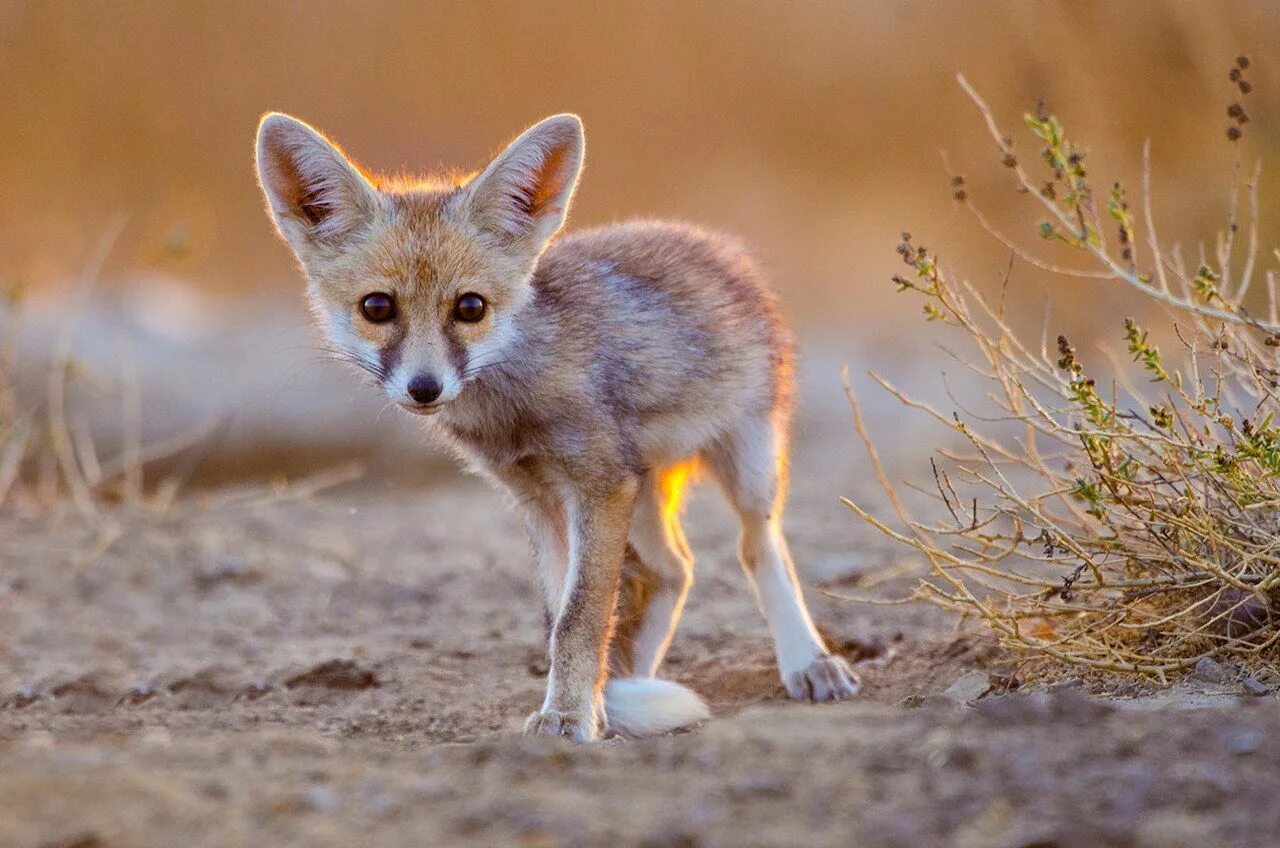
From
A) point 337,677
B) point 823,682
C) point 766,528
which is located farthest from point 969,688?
point 337,677

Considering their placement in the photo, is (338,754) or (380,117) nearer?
(338,754)

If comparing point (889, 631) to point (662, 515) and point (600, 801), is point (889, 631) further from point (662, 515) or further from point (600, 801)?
point (600, 801)

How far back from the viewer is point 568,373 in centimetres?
423

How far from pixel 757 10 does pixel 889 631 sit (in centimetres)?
1043

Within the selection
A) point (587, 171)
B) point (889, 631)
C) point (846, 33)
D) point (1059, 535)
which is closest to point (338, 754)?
point (1059, 535)

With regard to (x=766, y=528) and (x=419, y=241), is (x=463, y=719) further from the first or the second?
(x=419, y=241)

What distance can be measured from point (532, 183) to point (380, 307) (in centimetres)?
63

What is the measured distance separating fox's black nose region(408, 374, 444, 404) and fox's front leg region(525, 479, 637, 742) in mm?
552

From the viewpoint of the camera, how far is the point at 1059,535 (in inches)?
144

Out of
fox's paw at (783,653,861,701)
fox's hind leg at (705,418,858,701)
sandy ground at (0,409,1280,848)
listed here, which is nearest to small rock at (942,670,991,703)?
sandy ground at (0,409,1280,848)

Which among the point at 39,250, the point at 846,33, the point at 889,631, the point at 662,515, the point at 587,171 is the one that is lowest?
the point at 889,631

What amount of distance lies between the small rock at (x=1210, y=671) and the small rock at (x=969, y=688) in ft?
1.87

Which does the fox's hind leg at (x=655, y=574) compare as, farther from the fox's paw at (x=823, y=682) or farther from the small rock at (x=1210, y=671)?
the small rock at (x=1210, y=671)

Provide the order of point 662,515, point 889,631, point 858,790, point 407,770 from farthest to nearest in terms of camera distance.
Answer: point 889,631
point 662,515
point 407,770
point 858,790
